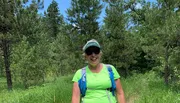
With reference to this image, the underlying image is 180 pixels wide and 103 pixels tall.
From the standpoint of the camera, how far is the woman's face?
301 centimetres

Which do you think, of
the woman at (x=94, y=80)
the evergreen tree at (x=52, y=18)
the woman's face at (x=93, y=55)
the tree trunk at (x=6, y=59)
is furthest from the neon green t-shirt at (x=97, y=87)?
the evergreen tree at (x=52, y=18)

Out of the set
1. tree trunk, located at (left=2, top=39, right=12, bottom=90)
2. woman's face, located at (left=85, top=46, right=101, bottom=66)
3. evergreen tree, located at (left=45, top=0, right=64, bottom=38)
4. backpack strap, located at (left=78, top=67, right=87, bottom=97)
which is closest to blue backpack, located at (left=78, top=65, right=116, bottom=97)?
backpack strap, located at (left=78, top=67, right=87, bottom=97)

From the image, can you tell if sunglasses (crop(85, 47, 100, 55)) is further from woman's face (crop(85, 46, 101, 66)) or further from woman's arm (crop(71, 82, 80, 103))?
woman's arm (crop(71, 82, 80, 103))

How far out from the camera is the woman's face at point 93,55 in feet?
9.88

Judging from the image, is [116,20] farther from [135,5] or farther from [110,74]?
[110,74]

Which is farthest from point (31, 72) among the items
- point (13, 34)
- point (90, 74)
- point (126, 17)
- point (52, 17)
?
point (52, 17)

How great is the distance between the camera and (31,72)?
67.2ft

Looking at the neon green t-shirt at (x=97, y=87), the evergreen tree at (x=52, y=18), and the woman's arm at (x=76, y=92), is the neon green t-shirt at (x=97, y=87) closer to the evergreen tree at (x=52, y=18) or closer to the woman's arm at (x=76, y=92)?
the woman's arm at (x=76, y=92)

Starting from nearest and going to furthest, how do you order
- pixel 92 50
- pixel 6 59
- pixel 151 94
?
pixel 92 50, pixel 151 94, pixel 6 59

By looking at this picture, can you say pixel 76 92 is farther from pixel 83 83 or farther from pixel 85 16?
pixel 85 16

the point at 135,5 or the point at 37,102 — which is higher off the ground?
the point at 135,5

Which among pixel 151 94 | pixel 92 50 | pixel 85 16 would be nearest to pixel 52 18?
pixel 85 16

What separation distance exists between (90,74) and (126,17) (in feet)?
65.8

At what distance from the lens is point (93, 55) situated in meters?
3.02
